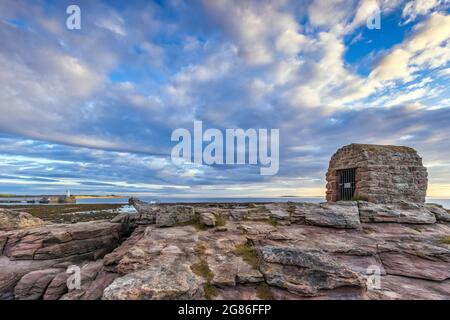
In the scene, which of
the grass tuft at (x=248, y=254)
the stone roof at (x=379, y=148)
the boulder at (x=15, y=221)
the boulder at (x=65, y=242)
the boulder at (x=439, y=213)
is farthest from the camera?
the boulder at (x=15, y=221)

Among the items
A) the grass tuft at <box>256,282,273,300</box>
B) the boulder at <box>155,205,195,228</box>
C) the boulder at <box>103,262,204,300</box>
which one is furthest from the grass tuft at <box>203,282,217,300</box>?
the boulder at <box>155,205,195,228</box>

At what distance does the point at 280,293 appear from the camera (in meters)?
6.86

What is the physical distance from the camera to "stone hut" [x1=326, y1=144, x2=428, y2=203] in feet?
49.9

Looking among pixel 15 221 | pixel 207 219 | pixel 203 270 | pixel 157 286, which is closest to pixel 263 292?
pixel 203 270

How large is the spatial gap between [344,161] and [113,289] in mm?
18697

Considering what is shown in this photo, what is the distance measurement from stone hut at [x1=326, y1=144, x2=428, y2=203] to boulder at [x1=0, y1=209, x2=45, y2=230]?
92.9 feet

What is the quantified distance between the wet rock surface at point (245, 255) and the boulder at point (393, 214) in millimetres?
67

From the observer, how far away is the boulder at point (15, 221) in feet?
57.5

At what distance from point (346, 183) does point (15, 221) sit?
97.6 feet

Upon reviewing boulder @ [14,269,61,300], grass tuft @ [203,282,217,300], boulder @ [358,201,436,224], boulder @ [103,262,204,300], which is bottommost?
boulder @ [14,269,61,300]

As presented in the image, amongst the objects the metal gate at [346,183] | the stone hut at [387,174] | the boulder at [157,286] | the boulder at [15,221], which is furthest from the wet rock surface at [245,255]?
the boulder at [15,221]

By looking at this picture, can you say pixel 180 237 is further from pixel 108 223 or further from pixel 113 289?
pixel 108 223

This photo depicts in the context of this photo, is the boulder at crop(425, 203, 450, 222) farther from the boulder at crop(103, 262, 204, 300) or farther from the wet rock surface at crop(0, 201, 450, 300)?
the boulder at crop(103, 262, 204, 300)

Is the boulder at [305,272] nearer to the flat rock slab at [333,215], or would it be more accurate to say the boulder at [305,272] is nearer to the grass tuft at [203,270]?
the grass tuft at [203,270]
